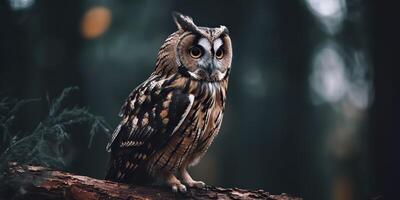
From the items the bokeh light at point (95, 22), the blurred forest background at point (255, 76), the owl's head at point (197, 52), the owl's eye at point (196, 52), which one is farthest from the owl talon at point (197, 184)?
the bokeh light at point (95, 22)

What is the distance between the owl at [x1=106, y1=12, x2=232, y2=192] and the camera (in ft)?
10.1

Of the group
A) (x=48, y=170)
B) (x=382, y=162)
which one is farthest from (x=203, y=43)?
(x=382, y=162)

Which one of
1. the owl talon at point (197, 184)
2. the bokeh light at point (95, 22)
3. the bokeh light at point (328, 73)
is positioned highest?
the bokeh light at point (328, 73)

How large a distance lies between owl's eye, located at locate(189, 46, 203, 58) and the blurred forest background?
8.78 ft

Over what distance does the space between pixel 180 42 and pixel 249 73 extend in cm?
741

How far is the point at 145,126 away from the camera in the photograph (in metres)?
3.10

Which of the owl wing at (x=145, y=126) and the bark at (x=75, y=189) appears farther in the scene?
the owl wing at (x=145, y=126)

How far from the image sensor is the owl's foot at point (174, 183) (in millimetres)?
3078

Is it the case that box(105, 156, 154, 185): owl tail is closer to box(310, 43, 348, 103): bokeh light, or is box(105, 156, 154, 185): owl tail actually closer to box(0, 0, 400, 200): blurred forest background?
box(0, 0, 400, 200): blurred forest background

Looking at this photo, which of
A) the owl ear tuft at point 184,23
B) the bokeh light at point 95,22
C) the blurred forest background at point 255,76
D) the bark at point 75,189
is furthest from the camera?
the bokeh light at point 95,22

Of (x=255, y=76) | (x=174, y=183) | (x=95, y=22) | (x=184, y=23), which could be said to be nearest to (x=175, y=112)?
(x=174, y=183)

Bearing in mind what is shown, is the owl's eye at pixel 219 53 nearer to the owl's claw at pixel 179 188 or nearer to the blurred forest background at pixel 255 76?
the owl's claw at pixel 179 188

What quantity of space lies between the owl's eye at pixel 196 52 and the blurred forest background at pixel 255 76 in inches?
105

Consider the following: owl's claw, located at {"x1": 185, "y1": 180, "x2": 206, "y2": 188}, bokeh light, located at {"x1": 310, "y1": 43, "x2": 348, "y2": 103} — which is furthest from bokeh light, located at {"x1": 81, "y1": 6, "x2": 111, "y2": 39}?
owl's claw, located at {"x1": 185, "y1": 180, "x2": 206, "y2": 188}
